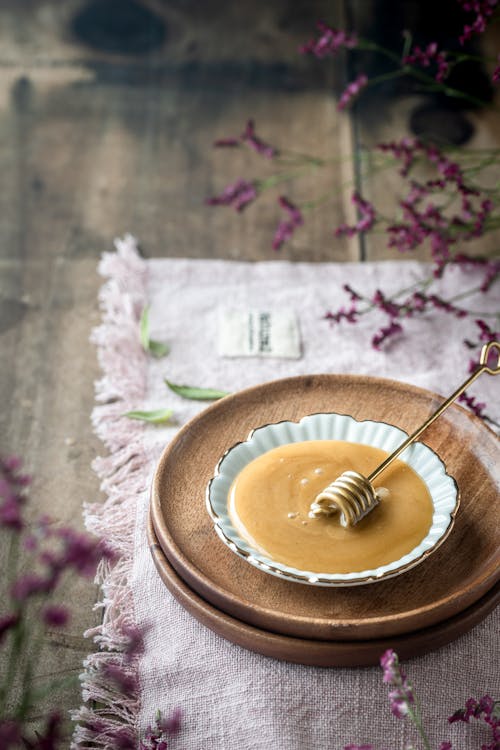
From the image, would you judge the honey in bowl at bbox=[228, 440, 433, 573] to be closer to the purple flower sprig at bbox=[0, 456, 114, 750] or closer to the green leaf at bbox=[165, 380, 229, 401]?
the purple flower sprig at bbox=[0, 456, 114, 750]

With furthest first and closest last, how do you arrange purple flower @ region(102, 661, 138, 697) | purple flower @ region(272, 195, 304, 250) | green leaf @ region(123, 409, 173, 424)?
purple flower @ region(272, 195, 304, 250)
green leaf @ region(123, 409, 173, 424)
purple flower @ region(102, 661, 138, 697)

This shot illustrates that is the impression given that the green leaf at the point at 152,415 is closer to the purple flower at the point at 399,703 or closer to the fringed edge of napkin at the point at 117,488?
the fringed edge of napkin at the point at 117,488

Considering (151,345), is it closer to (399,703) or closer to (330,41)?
(330,41)

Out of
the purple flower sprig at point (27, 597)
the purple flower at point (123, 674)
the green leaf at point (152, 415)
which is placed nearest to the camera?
the purple flower sprig at point (27, 597)

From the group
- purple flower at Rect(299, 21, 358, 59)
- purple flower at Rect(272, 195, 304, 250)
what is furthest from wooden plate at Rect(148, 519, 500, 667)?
purple flower at Rect(299, 21, 358, 59)

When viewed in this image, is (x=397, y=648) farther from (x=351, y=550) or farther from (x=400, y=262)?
(x=400, y=262)

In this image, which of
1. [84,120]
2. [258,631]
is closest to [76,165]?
[84,120]

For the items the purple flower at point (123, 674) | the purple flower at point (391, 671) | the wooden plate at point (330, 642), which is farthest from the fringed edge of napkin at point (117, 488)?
the purple flower at point (391, 671)

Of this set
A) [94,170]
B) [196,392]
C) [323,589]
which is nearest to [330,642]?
[323,589]
